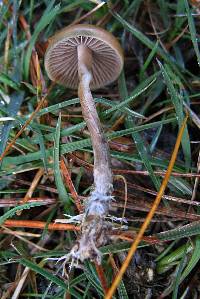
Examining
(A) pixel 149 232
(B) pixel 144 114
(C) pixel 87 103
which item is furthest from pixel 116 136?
(A) pixel 149 232

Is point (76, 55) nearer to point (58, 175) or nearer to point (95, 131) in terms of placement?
point (95, 131)

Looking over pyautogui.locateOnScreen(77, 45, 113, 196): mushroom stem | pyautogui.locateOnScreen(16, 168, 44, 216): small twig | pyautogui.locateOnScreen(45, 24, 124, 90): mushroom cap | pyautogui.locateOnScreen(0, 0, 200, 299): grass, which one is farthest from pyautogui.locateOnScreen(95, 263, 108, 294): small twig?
pyautogui.locateOnScreen(45, 24, 124, 90): mushroom cap

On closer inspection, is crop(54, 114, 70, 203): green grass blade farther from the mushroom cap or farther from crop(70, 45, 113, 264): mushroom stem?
the mushroom cap

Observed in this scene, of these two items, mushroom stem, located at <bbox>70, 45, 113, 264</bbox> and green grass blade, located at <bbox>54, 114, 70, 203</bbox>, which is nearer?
mushroom stem, located at <bbox>70, 45, 113, 264</bbox>

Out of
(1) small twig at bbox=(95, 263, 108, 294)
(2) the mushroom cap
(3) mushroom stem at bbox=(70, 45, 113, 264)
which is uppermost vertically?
(2) the mushroom cap

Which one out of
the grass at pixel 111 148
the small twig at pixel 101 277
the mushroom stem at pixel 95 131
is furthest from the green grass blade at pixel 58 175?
the small twig at pixel 101 277

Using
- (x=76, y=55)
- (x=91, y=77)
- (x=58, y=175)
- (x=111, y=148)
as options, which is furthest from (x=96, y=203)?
(x=76, y=55)

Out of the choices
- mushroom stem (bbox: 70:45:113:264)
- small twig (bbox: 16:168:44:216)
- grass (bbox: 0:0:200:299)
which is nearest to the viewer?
mushroom stem (bbox: 70:45:113:264)
